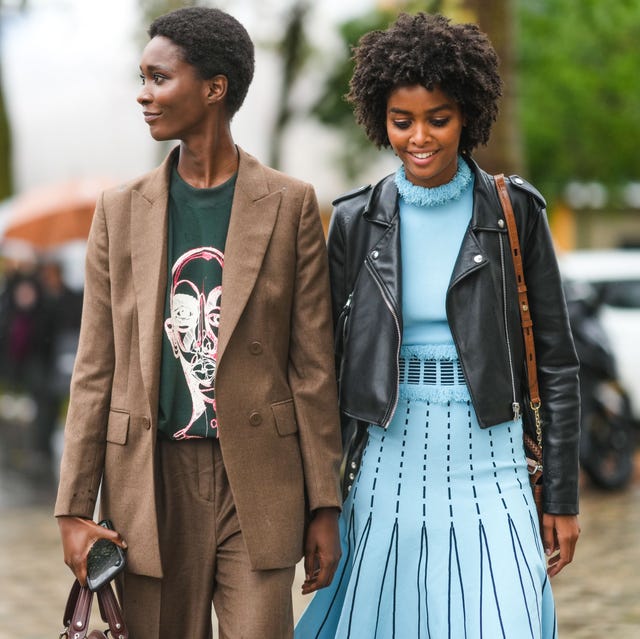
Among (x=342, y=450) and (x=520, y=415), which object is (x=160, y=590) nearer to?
(x=342, y=450)

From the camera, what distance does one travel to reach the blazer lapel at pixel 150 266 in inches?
133

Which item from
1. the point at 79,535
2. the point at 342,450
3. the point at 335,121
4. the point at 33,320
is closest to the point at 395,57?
the point at 342,450

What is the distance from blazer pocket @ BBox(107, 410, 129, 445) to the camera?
11.2 feet

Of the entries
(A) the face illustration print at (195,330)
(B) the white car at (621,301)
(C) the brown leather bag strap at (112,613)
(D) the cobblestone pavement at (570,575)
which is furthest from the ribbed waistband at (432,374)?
(B) the white car at (621,301)

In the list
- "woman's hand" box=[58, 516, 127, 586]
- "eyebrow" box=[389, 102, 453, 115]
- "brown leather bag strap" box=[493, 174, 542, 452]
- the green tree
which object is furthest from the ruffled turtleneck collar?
the green tree

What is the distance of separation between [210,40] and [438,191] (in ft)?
2.49

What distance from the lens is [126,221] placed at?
3.51 m

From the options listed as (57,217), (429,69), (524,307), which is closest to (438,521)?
(524,307)

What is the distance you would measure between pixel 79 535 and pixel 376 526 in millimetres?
813


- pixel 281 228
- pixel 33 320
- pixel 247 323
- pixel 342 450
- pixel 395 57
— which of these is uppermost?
pixel 395 57

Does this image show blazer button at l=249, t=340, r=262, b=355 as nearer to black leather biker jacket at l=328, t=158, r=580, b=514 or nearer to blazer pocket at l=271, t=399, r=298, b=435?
blazer pocket at l=271, t=399, r=298, b=435

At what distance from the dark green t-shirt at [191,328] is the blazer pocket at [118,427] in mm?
91

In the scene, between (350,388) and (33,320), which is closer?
(350,388)

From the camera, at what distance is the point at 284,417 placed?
347cm
